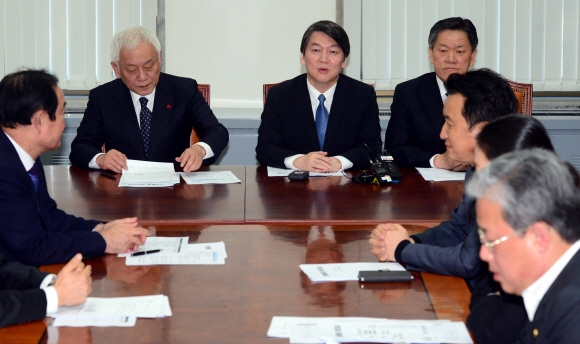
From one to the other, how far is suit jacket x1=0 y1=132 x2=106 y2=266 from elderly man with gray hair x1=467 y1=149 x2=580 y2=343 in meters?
1.36

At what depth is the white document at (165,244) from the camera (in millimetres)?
2410

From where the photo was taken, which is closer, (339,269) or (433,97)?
(339,269)

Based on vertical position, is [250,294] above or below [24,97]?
below

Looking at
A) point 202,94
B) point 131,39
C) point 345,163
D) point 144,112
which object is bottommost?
point 345,163

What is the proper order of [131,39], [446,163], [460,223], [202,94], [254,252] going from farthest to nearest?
[202,94]
[131,39]
[446,163]
[460,223]
[254,252]

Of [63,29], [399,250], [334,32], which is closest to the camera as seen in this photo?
[399,250]

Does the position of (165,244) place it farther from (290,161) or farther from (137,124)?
(137,124)

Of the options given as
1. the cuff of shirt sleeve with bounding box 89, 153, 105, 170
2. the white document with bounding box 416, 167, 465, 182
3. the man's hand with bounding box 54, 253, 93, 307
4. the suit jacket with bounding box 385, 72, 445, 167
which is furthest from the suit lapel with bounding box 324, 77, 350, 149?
the man's hand with bounding box 54, 253, 93, 307

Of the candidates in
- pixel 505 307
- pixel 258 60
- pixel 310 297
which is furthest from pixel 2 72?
pixel 505 307

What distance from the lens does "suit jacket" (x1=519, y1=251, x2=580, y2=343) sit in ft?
4.70

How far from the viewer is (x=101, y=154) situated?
3.77 meters

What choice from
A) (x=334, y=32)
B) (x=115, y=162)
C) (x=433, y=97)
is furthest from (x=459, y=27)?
(x=115, y=162)

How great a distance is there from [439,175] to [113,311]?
2.15 metres

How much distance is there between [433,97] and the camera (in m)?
4.29
